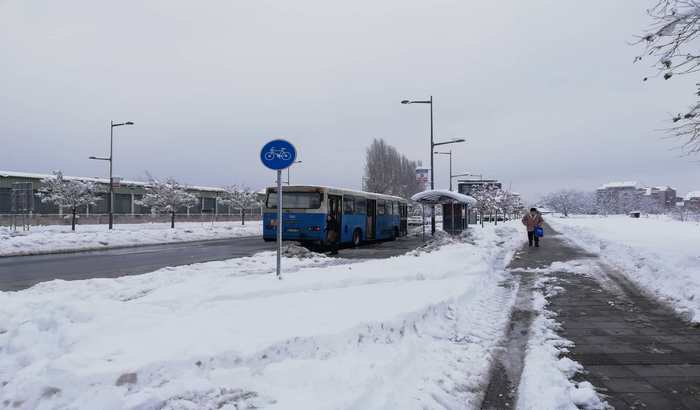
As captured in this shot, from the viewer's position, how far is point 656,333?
6520 millimetres

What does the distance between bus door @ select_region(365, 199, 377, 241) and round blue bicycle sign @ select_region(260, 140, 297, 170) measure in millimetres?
14067

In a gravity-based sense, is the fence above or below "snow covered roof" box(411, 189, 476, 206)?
below

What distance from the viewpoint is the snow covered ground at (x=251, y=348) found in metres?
3.64

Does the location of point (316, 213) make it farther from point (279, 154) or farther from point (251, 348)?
point (251, 348)

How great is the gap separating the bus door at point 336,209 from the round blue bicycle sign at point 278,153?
378 inches

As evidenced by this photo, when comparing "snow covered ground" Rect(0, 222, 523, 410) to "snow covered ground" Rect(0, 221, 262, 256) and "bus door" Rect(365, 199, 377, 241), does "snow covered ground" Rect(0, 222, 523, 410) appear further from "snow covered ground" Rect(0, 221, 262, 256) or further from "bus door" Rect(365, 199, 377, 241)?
"bus door" Rect(365, 199, 377, 241)

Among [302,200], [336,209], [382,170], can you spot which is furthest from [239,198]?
[302,200]

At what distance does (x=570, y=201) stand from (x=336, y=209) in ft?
451

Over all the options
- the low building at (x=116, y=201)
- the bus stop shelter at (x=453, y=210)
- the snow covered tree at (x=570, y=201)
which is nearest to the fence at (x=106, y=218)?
the low building at (x=116, y=201)

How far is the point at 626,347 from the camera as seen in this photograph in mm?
5828

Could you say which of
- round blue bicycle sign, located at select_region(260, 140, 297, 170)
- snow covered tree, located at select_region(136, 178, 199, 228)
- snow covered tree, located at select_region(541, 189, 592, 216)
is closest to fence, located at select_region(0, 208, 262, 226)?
snow covered tree, located at select_region(136, 178, 199, 228)

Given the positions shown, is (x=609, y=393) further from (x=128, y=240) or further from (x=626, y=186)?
(x=626, y=186)

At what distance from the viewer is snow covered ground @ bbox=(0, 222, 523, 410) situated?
3645mm

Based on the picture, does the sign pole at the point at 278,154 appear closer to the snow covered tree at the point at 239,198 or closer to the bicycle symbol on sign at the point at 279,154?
the bicycle symbol on sign at the point at 279,154
